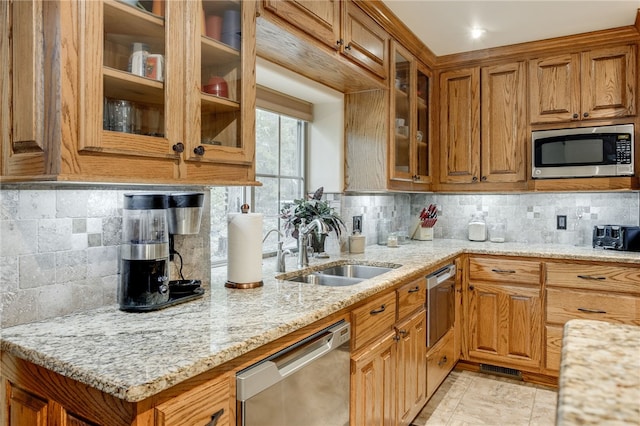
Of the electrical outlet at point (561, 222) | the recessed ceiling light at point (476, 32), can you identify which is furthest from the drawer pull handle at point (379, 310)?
the electrical outlet at point (561, 222)

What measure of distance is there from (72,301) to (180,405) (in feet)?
2.14

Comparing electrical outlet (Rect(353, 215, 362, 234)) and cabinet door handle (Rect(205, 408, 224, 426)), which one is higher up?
electrical outlet (Rect(353, 215, 362, 234))

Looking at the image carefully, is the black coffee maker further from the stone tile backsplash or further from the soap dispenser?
the soap dispenser

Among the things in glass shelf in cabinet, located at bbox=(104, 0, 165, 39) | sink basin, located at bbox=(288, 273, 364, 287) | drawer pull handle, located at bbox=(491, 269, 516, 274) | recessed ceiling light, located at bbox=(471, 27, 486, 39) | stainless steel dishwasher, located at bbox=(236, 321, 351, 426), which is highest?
recessed ceiling light, located at bbox=(471, 27, 486, 39)

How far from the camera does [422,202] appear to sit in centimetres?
414

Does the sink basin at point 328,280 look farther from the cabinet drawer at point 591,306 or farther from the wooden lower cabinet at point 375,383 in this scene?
the cabinet drawer at point 591,306

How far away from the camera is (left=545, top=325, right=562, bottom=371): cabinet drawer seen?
3037mm

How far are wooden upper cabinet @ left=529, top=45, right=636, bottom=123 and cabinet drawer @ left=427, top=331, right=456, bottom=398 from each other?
1811 mm

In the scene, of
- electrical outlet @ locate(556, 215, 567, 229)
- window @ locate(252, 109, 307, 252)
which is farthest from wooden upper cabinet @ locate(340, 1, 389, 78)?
electrical outlet @ locate(556, 215, 567, 229)

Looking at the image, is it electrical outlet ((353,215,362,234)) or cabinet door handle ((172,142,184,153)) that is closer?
cabinet door handle ((172,142,184,153))

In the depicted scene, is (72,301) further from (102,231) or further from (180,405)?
(180,405)

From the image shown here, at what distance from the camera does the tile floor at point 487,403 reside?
262cm

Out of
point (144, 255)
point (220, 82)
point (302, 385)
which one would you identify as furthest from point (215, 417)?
point (220, 82)

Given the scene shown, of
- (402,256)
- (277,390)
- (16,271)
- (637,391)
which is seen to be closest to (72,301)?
(16,271)
